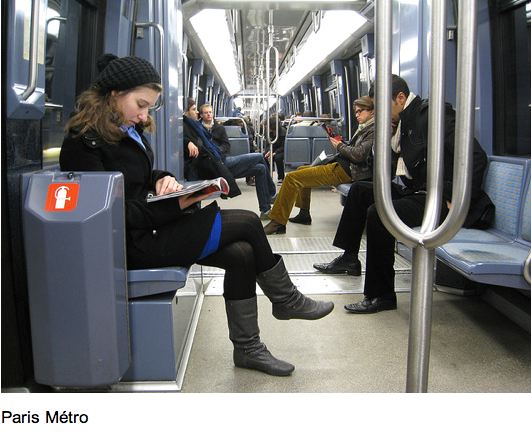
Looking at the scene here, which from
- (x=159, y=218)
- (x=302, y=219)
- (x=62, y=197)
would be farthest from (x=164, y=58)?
(x=302, y=219)

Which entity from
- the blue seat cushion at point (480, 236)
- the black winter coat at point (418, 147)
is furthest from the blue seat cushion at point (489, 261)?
the black winter coat at point (418, 147)

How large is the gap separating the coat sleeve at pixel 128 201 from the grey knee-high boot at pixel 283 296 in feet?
1.61

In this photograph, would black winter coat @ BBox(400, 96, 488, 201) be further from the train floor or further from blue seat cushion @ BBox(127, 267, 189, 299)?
blue seat cushion @ BBox(127, 267, 189, 299)

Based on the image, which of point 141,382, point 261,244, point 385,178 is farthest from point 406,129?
point 385,178

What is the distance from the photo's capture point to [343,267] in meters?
3.81

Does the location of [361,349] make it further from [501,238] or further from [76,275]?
[76,275]

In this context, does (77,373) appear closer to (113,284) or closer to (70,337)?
(70,337)

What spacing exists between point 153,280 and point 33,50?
2.88 ft

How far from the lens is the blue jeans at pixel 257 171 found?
20.5 ft

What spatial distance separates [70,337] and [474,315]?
6.89 ft

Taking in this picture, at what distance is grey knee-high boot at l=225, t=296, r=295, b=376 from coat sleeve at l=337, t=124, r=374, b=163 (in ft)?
7.07

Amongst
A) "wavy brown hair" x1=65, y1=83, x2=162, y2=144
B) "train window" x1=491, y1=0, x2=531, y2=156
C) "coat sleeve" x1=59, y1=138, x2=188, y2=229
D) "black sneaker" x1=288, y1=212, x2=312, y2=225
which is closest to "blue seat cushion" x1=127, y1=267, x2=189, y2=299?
"coat sleeve" x1=59, y1=138, x2=188, y2=229

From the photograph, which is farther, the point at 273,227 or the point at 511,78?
the point at 273,227

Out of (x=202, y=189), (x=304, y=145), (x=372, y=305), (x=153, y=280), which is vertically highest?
(x=304, y=145)
